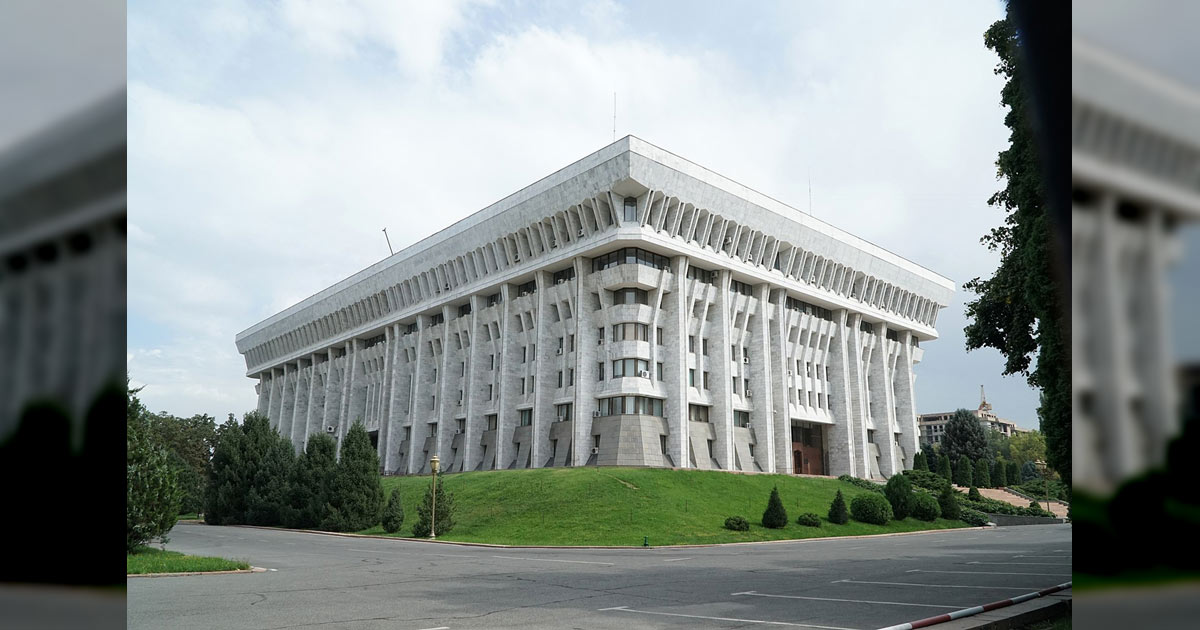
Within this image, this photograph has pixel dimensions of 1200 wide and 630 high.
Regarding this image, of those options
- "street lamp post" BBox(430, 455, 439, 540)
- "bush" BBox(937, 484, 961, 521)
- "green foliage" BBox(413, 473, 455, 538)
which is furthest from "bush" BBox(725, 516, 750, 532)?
"bush" BBox(937, 484, 961, 521)

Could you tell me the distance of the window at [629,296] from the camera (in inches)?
2325

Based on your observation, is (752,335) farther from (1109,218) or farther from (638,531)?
(1109,218)

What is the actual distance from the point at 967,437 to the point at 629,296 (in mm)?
54481

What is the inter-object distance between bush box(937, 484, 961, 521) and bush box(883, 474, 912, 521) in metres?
4.36

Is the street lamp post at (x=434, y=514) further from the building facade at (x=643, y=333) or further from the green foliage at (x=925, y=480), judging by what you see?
the green foliage at (x=925, y=480)

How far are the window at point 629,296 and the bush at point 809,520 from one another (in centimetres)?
2194

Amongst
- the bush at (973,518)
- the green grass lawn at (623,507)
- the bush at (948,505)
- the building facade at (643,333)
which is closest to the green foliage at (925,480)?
the bush at (973,518)

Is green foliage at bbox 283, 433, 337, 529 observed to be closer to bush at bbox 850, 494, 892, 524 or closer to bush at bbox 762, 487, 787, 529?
bush at bbox 762, 487, 787, 529

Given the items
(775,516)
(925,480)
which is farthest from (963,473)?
(775,516)

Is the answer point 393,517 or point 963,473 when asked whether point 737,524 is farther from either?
point 963,473

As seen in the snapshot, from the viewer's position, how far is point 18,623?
2.95 m

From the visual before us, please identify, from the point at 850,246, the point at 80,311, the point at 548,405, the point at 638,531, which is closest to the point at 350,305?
the point at 548,405

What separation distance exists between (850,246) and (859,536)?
39.7 meters

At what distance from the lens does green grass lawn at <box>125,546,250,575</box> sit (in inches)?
763
